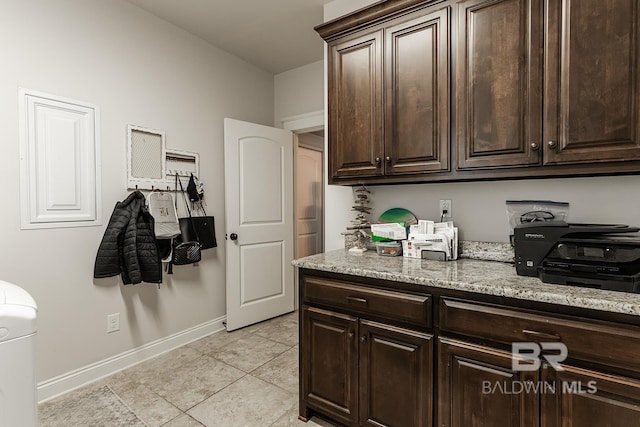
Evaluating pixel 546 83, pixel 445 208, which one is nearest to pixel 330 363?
pixel 445 208

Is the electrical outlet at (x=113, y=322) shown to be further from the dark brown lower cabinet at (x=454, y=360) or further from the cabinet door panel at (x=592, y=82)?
the cabinet door panel at (x=592, y=82)

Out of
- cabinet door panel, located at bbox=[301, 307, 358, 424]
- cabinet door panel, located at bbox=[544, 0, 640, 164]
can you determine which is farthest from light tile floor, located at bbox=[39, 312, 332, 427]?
cabinet door panel, located at bbox=[544, 0, 640, 164]

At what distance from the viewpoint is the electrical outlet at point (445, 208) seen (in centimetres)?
199

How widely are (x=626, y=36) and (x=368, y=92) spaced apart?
3.79 feet

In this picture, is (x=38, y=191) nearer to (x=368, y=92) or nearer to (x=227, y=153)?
(x=227, y=153)

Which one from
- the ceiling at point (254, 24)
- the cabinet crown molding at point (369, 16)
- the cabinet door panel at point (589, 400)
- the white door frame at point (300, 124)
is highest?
the ceiling at point (254, 24)

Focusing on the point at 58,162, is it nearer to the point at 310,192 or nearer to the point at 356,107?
the point at 356,107

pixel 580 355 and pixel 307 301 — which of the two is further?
pixel 307 301

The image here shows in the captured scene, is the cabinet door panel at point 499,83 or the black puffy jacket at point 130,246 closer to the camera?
the cabinet door panel at point 499,83

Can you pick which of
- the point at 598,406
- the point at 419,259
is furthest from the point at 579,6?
the point at 598,406

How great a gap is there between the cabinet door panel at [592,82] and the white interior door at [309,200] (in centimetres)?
315

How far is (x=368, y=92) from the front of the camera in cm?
196

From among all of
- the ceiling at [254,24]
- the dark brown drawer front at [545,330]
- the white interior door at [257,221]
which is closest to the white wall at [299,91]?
the ceiling at [254,24]

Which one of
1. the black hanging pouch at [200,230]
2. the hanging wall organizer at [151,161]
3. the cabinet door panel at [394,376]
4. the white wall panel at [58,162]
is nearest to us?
the cabinet door panel at [394,376]
